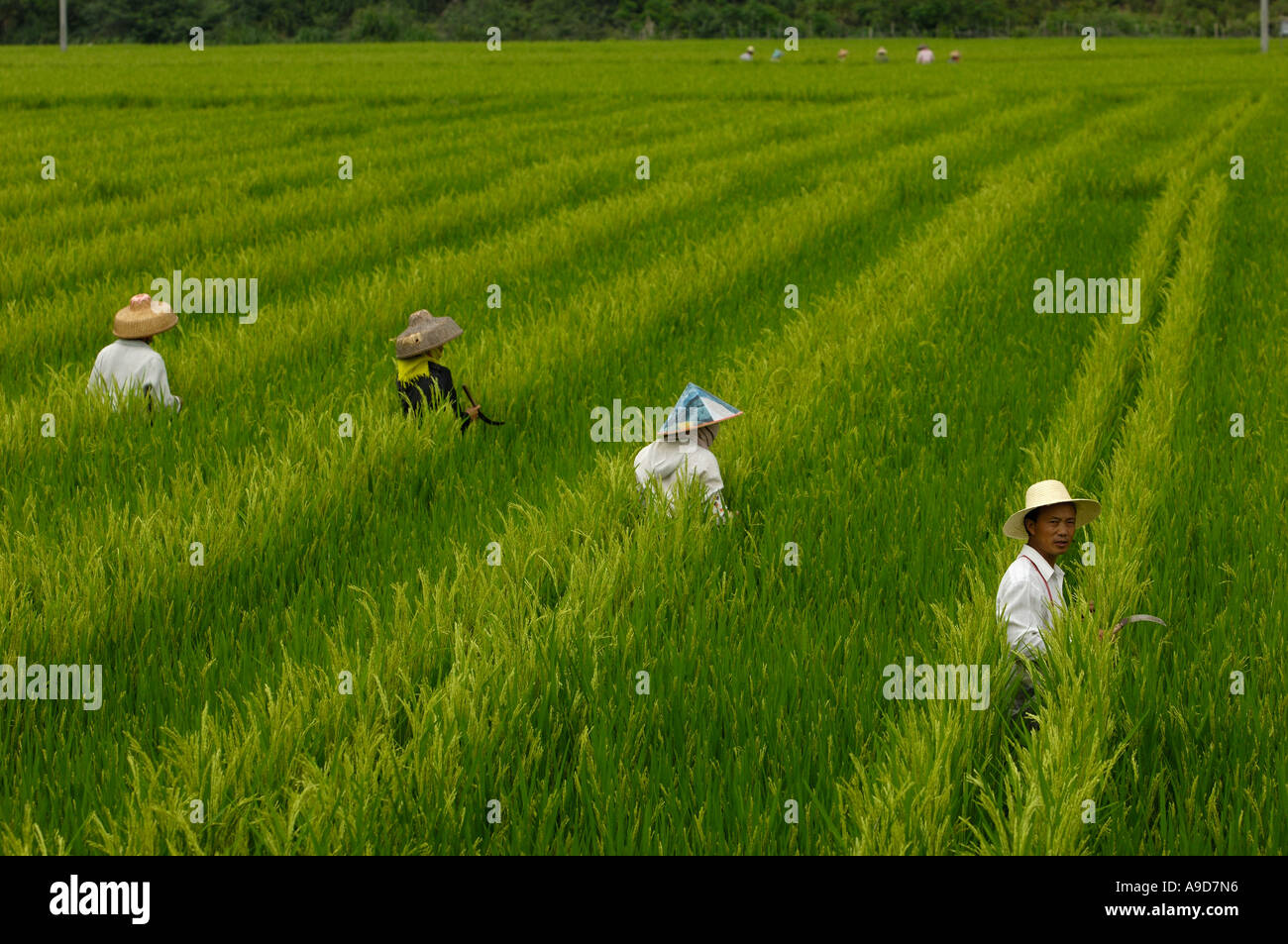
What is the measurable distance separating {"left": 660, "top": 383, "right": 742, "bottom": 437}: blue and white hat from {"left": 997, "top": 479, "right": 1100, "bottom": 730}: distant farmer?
126 centimetres

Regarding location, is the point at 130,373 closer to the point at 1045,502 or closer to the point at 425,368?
the point at 425,368

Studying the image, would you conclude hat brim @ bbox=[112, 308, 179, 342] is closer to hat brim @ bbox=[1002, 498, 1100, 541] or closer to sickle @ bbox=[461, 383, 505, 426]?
sickle @ bbox=[461, 383, 505, 426]

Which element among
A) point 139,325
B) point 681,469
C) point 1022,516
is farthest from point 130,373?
point 1022,516

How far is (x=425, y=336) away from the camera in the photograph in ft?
17.7

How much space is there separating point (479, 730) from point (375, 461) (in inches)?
93.9

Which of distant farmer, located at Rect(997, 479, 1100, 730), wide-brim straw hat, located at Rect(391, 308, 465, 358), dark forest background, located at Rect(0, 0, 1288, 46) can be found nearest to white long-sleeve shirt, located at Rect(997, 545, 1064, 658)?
distant farmer, located at Rect(997, 479, 1100, 730)

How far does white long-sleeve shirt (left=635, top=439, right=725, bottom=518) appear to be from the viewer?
4270 millimetres

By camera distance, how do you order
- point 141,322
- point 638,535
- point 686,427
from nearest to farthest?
point 638,535 < point 686,427 < point 141,322

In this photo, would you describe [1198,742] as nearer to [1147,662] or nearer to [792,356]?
[1147,662]

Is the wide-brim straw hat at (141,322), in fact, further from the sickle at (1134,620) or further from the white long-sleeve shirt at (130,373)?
the sickle at (1134,620)

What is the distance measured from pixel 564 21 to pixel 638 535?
6943 centimetres

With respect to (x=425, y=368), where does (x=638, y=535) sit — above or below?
below

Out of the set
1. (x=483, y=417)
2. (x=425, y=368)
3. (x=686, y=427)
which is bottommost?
(x=686, y=427)

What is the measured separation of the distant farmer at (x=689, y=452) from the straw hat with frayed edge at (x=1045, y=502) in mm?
1182
